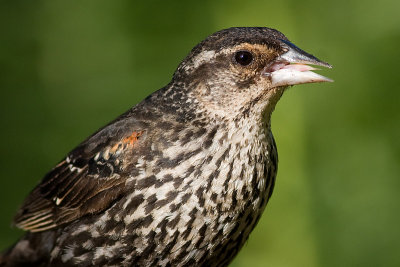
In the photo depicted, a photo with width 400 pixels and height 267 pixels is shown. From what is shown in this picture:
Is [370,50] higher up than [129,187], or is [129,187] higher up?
[370,50]

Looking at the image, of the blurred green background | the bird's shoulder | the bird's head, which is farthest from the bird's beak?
the blurred green background

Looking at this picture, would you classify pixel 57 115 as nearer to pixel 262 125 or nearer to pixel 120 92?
pixel 120 92

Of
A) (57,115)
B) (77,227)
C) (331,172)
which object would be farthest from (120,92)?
(77,227)

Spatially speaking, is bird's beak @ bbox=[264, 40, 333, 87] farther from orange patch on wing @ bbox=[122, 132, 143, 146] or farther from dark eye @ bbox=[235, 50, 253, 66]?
orange patch on wing @ bbox=[122, 132, 143, 146]

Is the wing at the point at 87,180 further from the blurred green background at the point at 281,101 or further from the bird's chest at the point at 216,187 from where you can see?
the blurred green background at the point at 281,101

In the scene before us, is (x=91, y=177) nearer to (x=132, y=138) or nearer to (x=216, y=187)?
(x=132, y=138)

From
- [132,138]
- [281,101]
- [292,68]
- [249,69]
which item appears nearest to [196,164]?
[132,138]

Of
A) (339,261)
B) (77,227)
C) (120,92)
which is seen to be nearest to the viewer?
(77,227)
